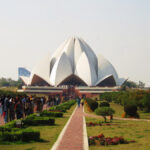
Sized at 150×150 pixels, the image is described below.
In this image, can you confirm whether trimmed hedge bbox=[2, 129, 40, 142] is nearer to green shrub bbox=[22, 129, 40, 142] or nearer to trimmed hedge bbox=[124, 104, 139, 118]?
green shrub bbox=[22, 129, 40, 142]

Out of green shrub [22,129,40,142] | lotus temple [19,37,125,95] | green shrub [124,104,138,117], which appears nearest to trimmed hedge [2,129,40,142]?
green shrub [22,129,40,142]

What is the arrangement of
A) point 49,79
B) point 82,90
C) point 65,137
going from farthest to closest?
point 49,79 → point 82,90 → point 65,137

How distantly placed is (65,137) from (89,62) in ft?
166

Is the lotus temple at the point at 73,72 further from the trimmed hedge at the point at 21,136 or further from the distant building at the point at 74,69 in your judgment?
the trimmed hedge at the point at 21,136

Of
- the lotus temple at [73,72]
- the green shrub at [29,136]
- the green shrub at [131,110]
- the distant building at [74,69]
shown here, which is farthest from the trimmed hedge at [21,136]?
the distant building at [74,69]

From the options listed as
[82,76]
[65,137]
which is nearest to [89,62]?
[82,76]

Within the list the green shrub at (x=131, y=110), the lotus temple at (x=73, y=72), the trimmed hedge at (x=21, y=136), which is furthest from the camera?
the lotus temple at (x=73, y=72)

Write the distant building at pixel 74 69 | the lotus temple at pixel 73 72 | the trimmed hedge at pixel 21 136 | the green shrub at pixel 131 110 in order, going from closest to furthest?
the trimmed hedge at pixel 21 136 → the green shrub at pixel 131 110 → the lotus temple at pixel 73 72 → the distant building at pixel 74 69

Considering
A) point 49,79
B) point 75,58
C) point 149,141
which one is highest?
point 75,58

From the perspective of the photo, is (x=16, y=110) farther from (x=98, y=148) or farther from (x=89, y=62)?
(x=89, y=62)

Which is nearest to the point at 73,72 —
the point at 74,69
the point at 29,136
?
the point at 74,69

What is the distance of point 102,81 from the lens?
59188 millimetres

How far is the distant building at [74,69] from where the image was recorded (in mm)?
56812

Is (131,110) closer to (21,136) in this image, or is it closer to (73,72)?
(21,136)
